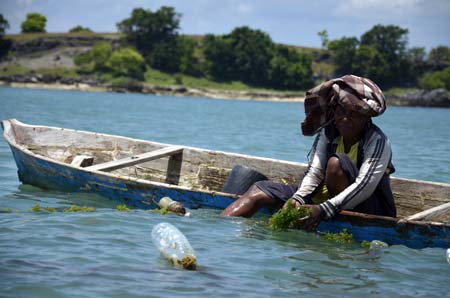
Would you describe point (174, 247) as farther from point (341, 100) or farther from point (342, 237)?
point (341, 100)

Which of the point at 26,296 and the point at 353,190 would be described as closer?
the point at 26,296

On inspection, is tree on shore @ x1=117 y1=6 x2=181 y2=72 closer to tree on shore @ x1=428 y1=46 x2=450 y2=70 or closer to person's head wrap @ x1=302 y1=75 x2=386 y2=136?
tree on shore @ x1=428 y1=46 x2=450 y2=70

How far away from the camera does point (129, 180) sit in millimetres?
7543

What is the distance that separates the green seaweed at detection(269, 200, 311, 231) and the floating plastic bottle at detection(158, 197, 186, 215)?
109cm

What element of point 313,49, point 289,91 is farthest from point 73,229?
point 313,49

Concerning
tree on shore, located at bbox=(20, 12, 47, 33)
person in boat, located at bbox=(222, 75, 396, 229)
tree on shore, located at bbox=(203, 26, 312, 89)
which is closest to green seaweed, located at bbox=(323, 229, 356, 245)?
person in boat, located at bbox=(222, 75, 396, 229)

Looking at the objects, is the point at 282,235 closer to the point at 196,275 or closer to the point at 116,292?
the point at 196,275

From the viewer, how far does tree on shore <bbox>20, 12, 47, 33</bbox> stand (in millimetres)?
111812

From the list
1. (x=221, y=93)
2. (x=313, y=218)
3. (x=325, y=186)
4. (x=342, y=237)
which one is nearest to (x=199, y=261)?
(x=313, y=218)

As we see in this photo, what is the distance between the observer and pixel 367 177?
6.08 meters

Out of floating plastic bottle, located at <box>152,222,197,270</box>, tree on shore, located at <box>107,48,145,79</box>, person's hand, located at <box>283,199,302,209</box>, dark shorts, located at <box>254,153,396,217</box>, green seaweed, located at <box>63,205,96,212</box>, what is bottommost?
green seaweed, located at <box>63,205,96,212</box>

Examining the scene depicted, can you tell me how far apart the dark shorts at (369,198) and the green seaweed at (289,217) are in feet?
1.20

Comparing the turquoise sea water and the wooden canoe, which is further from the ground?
the wooden canoe

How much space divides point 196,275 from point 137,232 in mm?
1359
